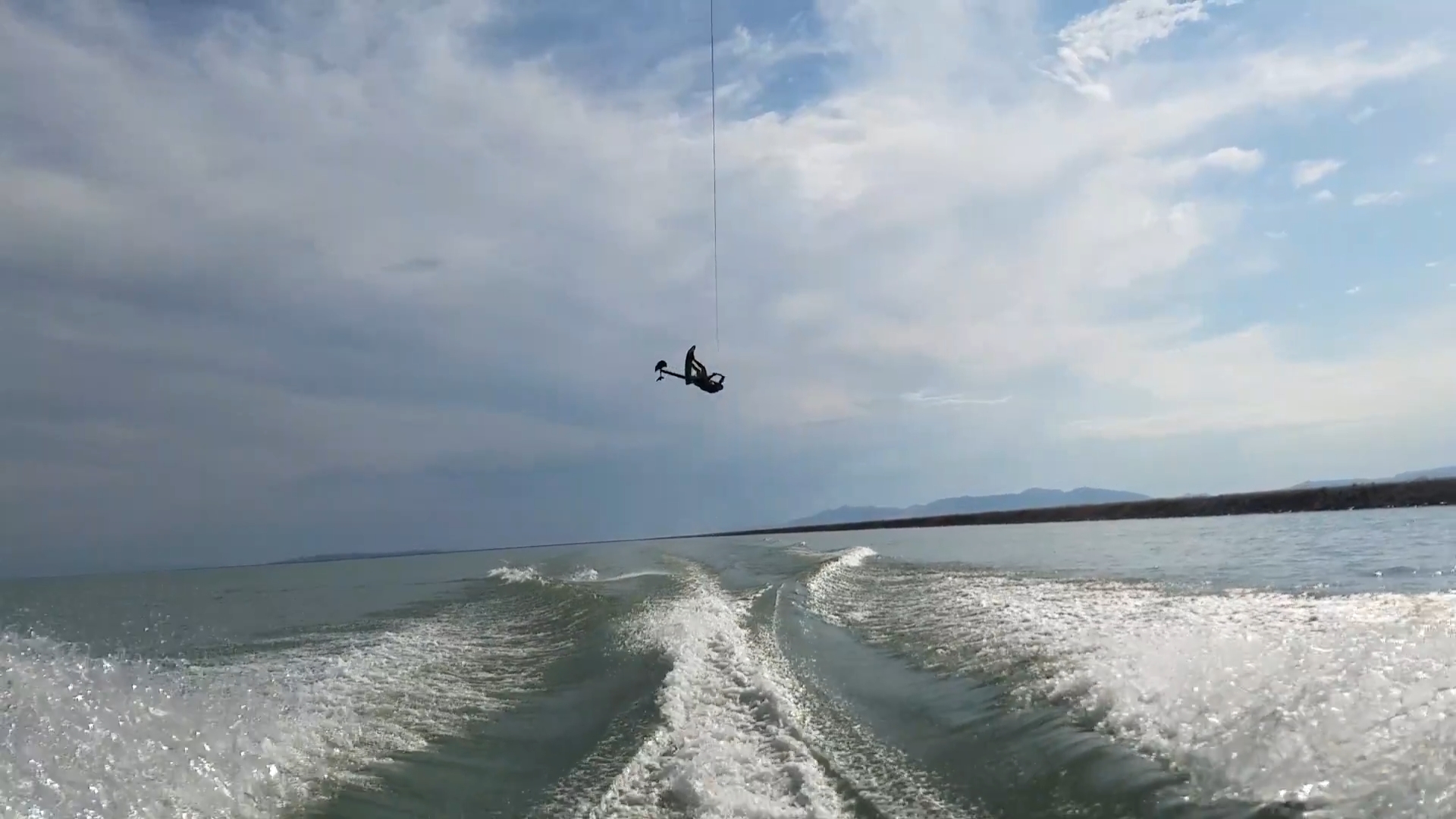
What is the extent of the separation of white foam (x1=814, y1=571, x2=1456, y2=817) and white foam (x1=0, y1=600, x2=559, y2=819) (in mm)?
6456

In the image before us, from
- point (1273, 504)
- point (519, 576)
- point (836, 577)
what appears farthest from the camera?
point (1273, 504)

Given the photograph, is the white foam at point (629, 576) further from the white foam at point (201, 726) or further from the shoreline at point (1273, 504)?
the shoreline at point (1273, 504)

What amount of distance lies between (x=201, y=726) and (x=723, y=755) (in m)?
4.97

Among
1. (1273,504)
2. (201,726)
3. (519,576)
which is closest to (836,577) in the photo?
(519,576)

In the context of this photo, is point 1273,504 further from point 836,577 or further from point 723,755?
point 723,755

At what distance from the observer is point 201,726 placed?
24.9ft

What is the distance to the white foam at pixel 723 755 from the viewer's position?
5.95 meters

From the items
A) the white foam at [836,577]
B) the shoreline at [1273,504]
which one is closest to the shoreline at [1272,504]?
the shoreline at [1273,504]

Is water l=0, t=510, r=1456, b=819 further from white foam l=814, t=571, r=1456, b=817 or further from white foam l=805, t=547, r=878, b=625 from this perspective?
white foam l=805, t=547, r=878, b=625

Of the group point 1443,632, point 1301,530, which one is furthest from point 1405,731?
point 1301,530

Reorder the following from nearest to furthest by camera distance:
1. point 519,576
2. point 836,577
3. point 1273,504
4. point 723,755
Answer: point 723,755 < point 836,577 < point 519,576 < point 1273,504

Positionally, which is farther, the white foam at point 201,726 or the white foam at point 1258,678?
the white foam at point 201,726

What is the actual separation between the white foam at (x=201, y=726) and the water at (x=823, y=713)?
0.12 feet

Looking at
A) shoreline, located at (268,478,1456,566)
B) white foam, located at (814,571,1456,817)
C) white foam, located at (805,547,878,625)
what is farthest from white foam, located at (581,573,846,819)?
shoreline, located at (268,478,1456,566)
